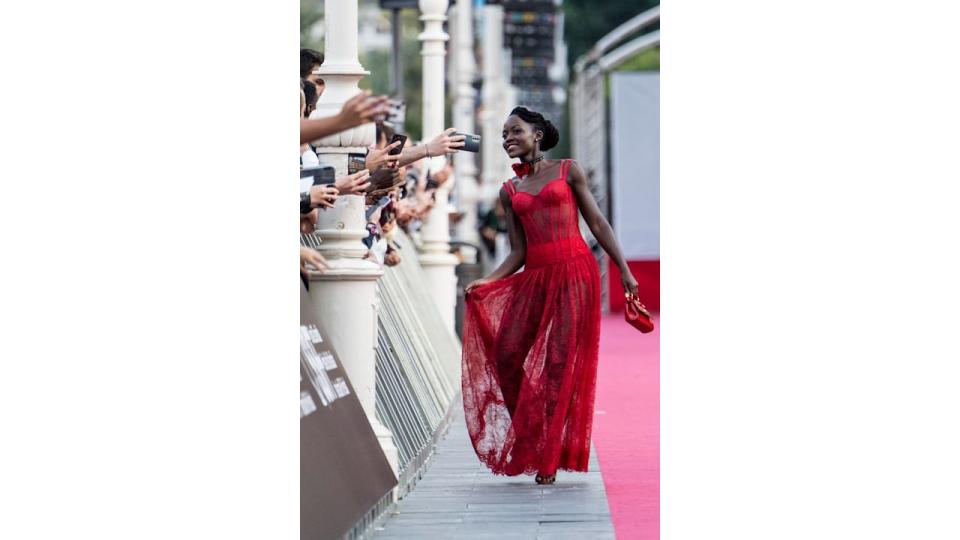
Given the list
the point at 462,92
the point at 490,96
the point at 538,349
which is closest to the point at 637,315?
the point at 538,349

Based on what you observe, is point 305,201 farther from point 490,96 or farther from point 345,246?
point 490,96

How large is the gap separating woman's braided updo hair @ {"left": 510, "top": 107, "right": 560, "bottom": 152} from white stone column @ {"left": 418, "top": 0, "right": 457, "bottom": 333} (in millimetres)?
6376

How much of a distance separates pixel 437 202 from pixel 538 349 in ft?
23.7

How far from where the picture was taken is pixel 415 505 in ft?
28.7

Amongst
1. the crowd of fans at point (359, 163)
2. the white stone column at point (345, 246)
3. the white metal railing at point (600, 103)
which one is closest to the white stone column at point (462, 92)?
the white metal railing at point (600, 103)

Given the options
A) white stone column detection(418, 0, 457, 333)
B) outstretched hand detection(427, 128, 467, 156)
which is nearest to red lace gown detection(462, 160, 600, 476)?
outstretched hand detection(427, 128, 467, 156)

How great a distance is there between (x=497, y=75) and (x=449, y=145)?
34507 millimetres

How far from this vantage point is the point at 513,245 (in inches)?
384

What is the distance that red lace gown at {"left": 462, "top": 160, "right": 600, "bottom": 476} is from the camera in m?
9.38

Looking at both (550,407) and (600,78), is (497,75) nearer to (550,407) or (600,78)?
(600,78)

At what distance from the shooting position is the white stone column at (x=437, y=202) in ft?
53.2

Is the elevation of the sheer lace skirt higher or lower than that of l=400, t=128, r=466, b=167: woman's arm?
lower

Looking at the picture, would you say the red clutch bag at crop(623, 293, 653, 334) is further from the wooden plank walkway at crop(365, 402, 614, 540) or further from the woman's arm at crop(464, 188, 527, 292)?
the wooden plank walkway at crop(365, 402, 614, 540)
